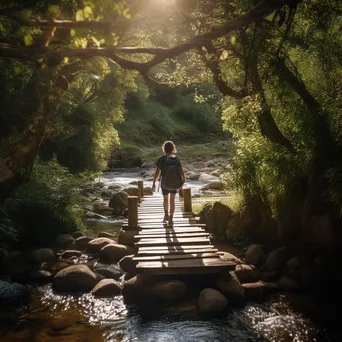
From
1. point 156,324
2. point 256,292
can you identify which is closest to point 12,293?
point 156,324

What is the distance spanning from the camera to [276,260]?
27.3 ft

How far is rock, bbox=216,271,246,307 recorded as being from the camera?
6590mm

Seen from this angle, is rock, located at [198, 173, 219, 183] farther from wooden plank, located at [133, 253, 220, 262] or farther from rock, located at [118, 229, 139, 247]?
wooden plank, located at [133, 253, 220, 262]

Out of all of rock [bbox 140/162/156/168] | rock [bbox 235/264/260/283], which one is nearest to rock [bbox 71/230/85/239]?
rock [bbox 235/264/260/283]

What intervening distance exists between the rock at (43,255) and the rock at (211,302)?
198 inches

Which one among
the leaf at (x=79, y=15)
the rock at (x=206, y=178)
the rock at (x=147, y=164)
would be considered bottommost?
the rock at (x=206, y=178)

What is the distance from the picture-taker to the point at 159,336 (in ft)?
18.3

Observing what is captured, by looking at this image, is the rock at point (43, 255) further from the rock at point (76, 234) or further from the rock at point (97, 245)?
the rock at point (76, 234)

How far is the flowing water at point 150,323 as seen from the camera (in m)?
5.55

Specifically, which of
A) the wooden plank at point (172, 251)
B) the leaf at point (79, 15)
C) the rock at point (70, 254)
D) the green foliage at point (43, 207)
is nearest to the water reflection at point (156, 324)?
the wooden plank at point (172, 251)

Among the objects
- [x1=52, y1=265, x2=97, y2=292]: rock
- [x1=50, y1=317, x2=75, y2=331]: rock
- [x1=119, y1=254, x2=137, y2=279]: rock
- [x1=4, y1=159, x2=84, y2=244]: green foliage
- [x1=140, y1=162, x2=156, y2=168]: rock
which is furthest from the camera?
[x1=140, y1=162, x2=156, y2=168]: rock

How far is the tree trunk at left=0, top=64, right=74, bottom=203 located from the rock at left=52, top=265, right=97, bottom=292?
7.42ft

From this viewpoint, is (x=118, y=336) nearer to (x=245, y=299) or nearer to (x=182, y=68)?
(x=245, y=299)

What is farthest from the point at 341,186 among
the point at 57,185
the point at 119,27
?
the point at 57,185
